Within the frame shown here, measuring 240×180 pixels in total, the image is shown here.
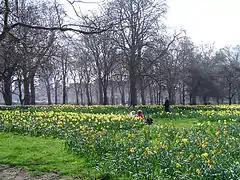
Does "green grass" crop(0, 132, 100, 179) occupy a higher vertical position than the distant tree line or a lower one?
lower

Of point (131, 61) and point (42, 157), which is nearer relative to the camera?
point (42, 157)

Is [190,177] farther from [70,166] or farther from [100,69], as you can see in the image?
[100,69]

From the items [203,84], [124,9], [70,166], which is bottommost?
[70,166]

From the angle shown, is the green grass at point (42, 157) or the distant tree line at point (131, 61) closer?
the green grass at point (42, 157)

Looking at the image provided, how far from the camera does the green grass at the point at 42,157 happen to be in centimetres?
599

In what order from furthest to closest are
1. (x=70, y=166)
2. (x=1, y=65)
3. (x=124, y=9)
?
(x=124, y=9) < (x=1, y=65) < (x=70, y=166)

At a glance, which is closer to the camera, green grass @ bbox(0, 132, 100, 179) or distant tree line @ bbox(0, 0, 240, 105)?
green grass @ bbox(0, 132, 100, 179)

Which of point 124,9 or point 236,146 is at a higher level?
point 124,9

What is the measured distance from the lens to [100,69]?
32.1m

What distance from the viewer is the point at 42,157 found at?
23.6 feet

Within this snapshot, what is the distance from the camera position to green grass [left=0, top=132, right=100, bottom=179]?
599 centimetres

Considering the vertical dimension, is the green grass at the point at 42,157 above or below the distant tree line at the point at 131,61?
below

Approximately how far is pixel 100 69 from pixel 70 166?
26.2m

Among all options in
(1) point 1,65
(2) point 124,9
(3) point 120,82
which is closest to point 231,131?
(1) point 1,65
